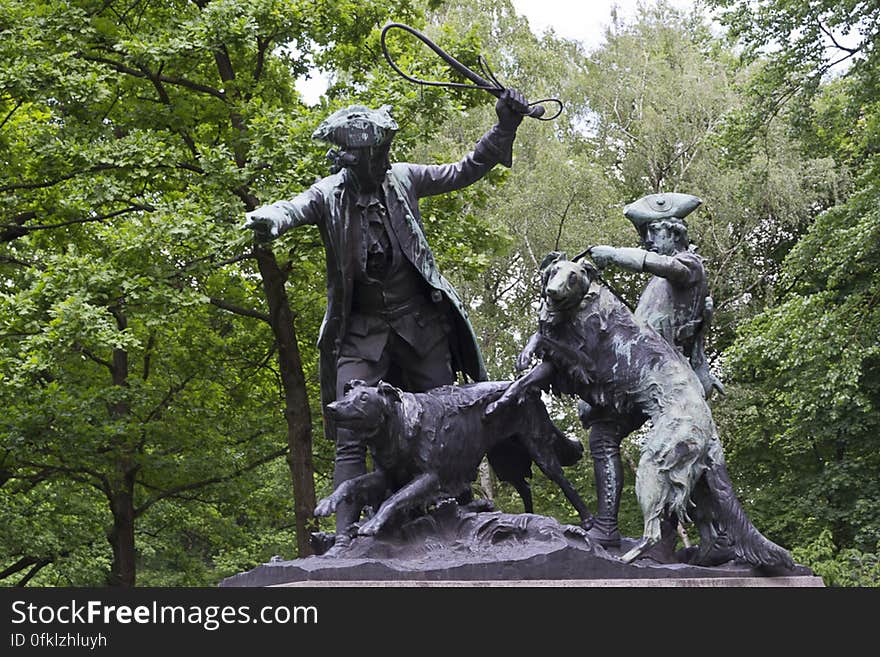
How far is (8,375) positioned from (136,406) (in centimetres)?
344

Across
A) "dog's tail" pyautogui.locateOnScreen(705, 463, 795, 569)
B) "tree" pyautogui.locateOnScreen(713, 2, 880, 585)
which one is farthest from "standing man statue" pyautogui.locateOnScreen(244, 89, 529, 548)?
"tree" pyautogui.locateOnScreen(713, 2, 880, 585)

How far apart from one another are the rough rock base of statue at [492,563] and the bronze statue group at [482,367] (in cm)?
13

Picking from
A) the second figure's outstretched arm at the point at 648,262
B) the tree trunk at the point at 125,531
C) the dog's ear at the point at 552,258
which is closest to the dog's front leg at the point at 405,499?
the dog's ear at the point at 552,258

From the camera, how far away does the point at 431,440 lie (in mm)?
6836

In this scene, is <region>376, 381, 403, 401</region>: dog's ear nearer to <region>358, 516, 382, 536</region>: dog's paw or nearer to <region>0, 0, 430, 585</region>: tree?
<region>358, 516, 382, 536</region>: dog's paw

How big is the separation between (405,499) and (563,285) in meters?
1.43

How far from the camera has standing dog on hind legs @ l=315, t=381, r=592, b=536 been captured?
21.6 ft

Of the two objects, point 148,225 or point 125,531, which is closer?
point 148,225

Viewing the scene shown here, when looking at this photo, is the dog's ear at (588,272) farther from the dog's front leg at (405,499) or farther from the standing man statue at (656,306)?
the dog's front leg at (405,499)

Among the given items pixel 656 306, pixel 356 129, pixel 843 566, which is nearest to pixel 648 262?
pixel 656 306

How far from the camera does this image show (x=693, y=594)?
5.70 meters

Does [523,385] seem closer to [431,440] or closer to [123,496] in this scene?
[431,440]

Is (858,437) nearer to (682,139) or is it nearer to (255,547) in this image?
(682,139)

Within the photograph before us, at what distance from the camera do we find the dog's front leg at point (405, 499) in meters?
6.54
